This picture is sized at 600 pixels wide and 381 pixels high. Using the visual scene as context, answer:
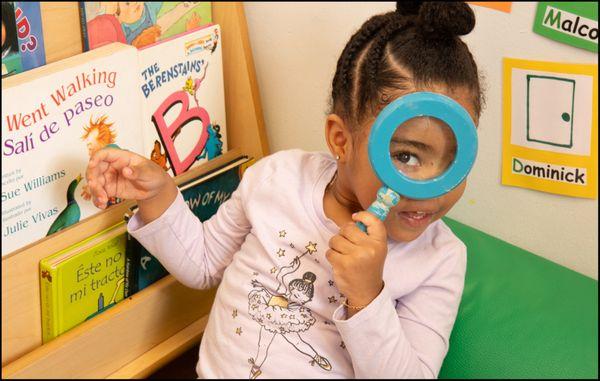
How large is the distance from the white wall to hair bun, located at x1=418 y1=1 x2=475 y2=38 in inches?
10.3

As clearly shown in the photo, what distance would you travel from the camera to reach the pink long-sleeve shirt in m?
1.02

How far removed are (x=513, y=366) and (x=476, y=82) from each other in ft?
1.36

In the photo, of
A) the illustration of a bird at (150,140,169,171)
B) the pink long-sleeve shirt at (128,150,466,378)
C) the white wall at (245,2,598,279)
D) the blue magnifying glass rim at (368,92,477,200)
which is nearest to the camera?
the blue magnifying glass rim at (368,92,477,200)

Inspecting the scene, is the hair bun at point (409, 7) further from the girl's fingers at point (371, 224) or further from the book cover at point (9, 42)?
the book cover at point (9, 42)

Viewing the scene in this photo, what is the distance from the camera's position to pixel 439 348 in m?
1.07

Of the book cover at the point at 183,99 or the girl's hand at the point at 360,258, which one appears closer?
the girl's hand at the point at 360,258

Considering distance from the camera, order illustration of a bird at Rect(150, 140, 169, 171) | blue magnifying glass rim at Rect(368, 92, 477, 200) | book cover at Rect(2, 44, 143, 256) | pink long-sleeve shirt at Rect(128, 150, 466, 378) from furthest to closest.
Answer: illustration of a bird at Rect(150, 140, 169, 171) → book cover at Rect(2, 44, 143, 256) → pink long-sleeve shirt at Rect(128, 150, 466, 378) → blue magnifying glass rim at Rect(368, 92, 477, 200)

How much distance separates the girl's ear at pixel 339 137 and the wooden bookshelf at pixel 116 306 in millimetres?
393

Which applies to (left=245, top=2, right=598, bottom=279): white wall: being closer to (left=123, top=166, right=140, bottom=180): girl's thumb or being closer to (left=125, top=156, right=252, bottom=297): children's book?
(left=125, top=156, right=252, bottom=297): children's book

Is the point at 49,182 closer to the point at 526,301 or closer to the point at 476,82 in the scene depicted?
the point at 476,82

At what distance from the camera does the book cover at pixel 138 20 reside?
1287 mm

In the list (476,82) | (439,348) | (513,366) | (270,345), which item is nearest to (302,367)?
(270,345)

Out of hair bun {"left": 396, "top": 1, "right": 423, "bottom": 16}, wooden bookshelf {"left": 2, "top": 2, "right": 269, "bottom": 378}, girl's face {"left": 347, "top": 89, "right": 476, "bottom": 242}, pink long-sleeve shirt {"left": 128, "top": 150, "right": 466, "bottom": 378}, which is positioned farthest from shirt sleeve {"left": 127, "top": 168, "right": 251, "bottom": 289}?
hair bun {"left": 396, "top": 1, "right": 423, "bottom": 16}

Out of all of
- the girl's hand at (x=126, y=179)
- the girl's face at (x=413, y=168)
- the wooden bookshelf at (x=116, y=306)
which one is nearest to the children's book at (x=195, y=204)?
the wooden bookshelf at (x=116, y=306)
